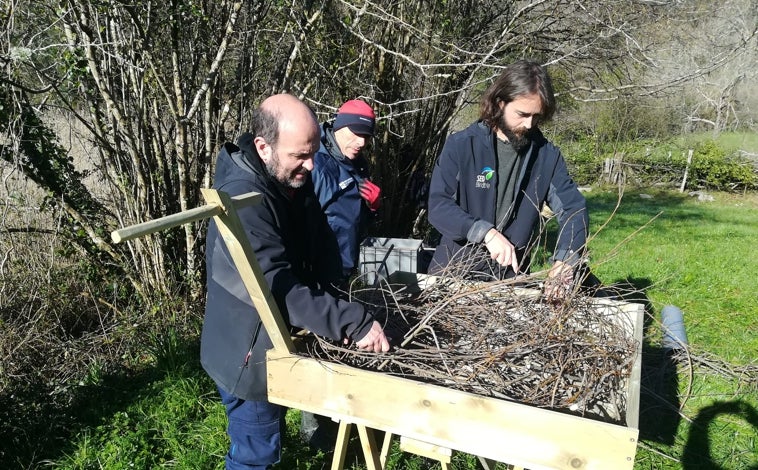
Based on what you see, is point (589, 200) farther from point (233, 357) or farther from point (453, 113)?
point (233, 357)

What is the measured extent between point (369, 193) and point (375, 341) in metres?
1.97

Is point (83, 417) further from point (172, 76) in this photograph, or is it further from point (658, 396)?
point (658, 396)

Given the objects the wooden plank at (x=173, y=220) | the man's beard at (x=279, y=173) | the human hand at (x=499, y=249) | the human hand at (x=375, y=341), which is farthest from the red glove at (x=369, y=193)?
the wooden plank at (x=173, y=220)

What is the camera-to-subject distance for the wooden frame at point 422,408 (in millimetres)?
1283

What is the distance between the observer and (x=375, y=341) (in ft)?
5.37

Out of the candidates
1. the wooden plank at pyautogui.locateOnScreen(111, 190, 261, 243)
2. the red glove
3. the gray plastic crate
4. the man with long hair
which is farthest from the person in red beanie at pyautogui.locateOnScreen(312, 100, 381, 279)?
the wooden plank at pyautogui.locateOnScreen(111, 190, 261, 243)

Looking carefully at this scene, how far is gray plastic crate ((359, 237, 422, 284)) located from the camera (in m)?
3.66

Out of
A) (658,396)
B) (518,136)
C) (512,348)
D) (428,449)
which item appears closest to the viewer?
(512,348)

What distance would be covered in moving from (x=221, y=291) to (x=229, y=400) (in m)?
0.45

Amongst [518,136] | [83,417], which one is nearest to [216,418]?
[83,417]

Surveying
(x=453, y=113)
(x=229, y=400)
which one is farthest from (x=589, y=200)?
(x=229, y=400)

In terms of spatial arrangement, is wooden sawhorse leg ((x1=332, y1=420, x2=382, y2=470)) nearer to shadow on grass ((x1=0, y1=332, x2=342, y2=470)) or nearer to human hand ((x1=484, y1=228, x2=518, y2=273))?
shadow on grass ((x1=0, y1=332, x2=342, y2=470))

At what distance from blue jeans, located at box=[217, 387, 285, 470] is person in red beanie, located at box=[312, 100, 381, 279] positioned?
1.22m

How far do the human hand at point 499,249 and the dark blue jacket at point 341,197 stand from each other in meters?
1.15
